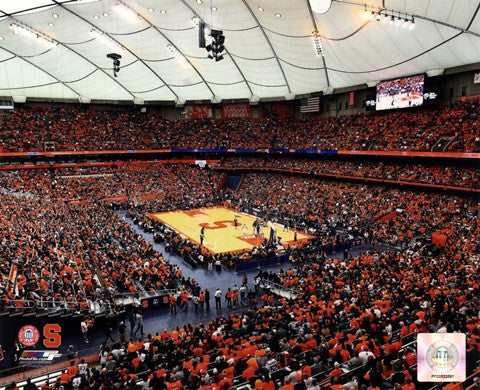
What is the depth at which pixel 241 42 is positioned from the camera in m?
37.2

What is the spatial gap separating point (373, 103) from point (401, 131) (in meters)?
5.23

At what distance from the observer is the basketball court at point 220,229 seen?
29.5m

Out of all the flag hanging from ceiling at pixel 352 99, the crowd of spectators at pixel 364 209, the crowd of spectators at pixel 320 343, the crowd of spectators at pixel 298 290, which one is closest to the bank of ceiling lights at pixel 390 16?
the crowd of spectators at pixel 364 209

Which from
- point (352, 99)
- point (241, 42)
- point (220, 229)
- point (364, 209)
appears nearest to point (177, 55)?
point (241, 42)

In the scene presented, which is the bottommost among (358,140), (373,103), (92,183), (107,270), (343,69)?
(107,270)

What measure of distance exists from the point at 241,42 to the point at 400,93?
56.4ft

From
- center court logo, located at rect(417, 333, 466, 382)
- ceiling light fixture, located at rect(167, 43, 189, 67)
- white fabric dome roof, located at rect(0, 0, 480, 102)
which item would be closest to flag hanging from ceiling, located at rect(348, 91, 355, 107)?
white fabric dome roof, located at rect(0, 0, 480, 102)

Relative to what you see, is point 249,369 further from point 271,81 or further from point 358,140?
point 271,81

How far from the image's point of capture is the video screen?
3766cm

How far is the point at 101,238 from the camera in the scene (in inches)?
1016

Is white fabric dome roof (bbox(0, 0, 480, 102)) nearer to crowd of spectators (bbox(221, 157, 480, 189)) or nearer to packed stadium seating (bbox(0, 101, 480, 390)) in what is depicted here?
packed stadium seating (bbox(0, 101, 480, 390))

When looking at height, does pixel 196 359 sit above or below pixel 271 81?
below

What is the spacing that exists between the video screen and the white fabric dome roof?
1.27 metres

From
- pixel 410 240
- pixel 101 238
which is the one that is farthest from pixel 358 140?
pixel 101 238
